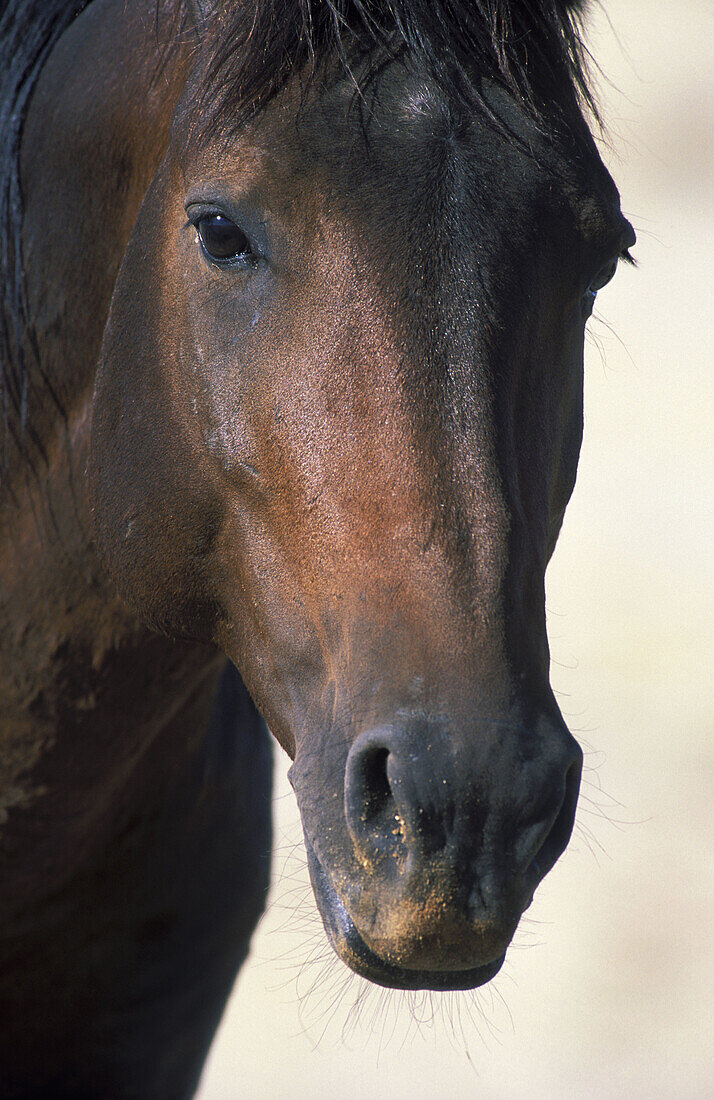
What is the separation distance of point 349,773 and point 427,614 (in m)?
0.18

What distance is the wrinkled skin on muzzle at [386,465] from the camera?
102 cm

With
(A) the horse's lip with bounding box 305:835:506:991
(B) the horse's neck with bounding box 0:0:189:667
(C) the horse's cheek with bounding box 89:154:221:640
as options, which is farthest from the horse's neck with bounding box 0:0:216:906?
(A) the horse's lip with bounding box 305:835:506:991

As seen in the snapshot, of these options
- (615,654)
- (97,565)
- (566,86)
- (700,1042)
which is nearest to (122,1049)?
(97,565)

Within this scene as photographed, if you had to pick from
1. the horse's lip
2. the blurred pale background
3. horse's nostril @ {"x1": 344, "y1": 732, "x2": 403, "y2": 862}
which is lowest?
the blurred pale background

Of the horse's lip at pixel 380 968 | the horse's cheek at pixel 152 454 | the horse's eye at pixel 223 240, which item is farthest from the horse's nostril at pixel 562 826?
the horse's eye at pixel 223 240

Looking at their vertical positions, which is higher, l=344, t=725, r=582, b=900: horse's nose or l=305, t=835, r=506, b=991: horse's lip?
l=344, t=725, r=582, b=900: horse's nose

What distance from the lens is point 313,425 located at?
1164mm

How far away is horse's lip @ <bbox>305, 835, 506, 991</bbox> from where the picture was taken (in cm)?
108

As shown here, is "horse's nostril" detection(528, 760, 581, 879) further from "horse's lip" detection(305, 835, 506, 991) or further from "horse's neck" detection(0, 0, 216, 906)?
"horse's neck" detection(0, 0, 216, 906)

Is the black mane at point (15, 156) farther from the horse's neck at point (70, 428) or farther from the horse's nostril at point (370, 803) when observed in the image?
the horse's nostril at point (370, 803)

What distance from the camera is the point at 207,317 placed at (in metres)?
1.28

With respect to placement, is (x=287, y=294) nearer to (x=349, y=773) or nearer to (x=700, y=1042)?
(x=349, y=773)

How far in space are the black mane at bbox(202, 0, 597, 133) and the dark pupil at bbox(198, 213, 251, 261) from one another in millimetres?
110

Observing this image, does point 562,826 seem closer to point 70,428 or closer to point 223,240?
point 223,240
